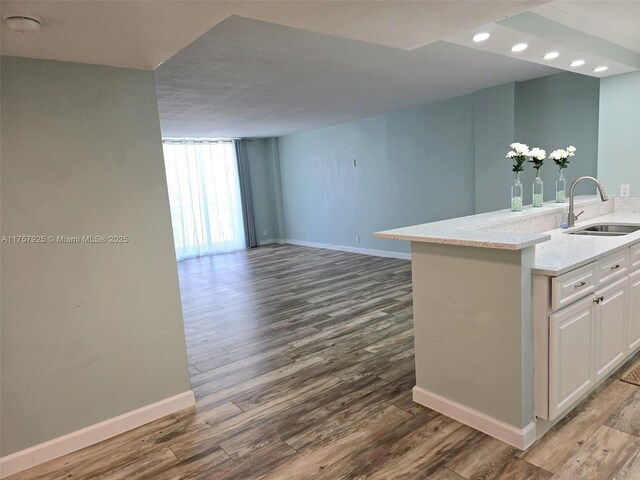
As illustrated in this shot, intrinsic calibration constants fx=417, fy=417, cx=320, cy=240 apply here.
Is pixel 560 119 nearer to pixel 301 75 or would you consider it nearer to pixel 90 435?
pixel 301 75

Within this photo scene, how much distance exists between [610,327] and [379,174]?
16.1ft

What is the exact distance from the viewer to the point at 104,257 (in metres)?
2.33

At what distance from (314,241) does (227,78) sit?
5308 millimetres

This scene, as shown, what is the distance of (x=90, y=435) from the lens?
2.31 m

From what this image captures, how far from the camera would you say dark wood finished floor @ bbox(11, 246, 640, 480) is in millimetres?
1968

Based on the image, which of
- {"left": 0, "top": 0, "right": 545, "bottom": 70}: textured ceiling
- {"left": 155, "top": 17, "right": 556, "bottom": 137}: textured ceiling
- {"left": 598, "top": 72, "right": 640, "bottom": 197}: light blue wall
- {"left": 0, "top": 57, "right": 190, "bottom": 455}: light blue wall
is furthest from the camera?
{"left": 598, "top": 72, "right": 640, "bottom": 197}: light blue wall

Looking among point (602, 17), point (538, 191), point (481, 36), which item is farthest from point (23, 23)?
point (602, 17)

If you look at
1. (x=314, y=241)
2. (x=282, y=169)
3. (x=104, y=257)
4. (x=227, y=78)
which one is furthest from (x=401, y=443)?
(x=282, y=169)

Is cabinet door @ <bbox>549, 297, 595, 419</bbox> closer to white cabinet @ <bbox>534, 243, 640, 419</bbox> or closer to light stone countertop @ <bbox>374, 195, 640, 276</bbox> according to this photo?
white cabinet @ <bbox>534, 243, 640, 419</bbox>

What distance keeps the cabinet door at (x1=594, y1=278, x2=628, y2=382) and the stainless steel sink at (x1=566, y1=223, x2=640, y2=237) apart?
0.78m

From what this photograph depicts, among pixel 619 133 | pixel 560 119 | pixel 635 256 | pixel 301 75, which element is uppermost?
pixel 301 75

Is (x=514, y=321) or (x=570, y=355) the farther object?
(x=570, y=355)

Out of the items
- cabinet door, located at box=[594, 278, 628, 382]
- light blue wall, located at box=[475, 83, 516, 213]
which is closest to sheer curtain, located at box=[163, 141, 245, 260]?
light blue wall, located at box=[475, 83, 516, 213]

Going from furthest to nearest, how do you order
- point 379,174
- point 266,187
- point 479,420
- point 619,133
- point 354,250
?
point 266,187 → point 354,250 → point 379,174 → point 619,133 → point 479,420
